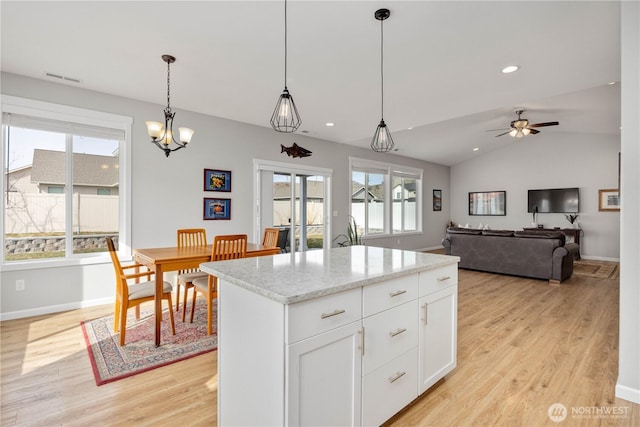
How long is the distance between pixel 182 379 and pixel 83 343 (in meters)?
1.26

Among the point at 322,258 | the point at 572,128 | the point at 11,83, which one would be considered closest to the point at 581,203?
the point at 572,128

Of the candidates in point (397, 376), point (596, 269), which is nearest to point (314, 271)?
point (397, 376)

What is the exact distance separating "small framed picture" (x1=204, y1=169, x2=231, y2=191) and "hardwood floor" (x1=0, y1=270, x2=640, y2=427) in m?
2.17

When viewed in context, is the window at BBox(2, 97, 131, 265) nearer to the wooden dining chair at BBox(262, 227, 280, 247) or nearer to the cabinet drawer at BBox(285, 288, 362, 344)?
the wooden dining chair at BBox(262, 227, 280, 247)

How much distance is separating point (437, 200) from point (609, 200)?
12.9ft

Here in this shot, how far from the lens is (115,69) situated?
317cm

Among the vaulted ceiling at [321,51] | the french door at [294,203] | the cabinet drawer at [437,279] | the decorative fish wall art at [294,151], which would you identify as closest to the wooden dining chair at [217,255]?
the vaulted ceiling at [321,51]

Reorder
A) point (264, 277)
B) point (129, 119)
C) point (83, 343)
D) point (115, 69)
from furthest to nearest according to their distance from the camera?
1. point (129, 119)
2. point (115, 69)
3. point (83, 343)
4. point (264, 277)

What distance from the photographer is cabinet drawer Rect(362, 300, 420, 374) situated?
5.09ft

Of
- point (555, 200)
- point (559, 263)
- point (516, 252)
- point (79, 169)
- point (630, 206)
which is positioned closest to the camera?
point (630, 206)

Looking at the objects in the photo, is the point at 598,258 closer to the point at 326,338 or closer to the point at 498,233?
the point at 498,233

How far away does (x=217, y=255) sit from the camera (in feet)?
9.80

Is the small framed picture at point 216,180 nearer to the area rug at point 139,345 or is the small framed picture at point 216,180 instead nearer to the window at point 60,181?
the window at point 60,181

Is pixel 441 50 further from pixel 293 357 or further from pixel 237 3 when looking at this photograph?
pixel 293 357
